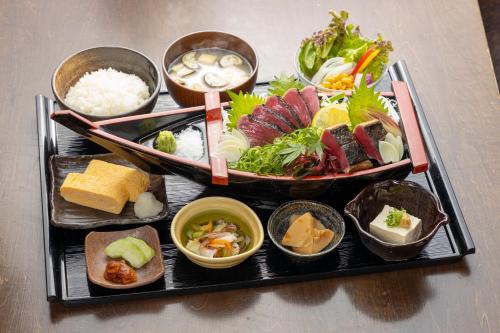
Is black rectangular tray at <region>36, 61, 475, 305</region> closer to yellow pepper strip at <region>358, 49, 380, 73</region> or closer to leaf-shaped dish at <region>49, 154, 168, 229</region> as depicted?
leaf-shaped dish at <region>49, 154, 168, 229</region>

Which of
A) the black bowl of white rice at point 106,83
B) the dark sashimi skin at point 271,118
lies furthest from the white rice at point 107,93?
the dark sashimi skin at point 271,118

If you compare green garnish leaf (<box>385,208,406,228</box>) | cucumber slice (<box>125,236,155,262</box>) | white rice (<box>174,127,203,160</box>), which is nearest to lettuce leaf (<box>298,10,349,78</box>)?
white rice (<box>174,127,203,160</box>)

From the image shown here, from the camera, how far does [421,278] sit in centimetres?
230

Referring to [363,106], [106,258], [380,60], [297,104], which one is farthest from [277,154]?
[380,60]

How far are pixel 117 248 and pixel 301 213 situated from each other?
0.64 meters

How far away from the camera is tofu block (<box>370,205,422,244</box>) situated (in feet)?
7.28

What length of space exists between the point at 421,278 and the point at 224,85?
114cm

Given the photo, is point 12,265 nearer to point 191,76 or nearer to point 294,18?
point 191,76

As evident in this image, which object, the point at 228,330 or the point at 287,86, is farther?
the point at 287,86

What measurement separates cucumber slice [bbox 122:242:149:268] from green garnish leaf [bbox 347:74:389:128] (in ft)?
2.92

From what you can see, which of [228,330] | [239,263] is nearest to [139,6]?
[239,263]

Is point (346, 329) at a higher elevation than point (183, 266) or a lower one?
lower

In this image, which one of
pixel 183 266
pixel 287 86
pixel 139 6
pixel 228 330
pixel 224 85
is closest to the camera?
pixel 228 330

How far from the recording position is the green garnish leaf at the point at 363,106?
244 centimetres
